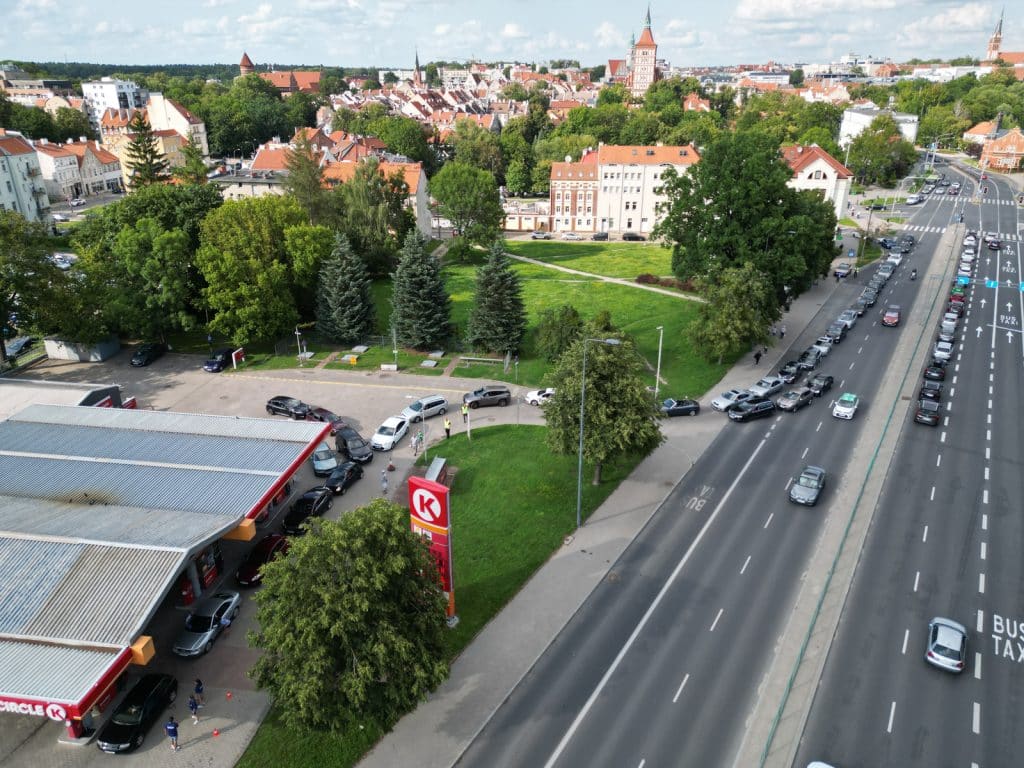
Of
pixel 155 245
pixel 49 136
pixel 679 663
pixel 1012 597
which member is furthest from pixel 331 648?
pixel 49 136

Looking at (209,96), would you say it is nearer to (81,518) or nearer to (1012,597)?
(81,518)

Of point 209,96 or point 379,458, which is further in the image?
point 209,96

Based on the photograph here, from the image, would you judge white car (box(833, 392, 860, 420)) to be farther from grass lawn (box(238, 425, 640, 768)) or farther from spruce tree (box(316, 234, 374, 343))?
spruce tree (box(316, 234, 374, 343))

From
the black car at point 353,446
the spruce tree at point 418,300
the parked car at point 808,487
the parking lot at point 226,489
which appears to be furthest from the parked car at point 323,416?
A: the parked car at point 808,487

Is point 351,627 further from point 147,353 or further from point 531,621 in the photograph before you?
point 147,353

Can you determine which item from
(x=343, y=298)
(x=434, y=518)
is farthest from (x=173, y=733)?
(x=343, y=298)

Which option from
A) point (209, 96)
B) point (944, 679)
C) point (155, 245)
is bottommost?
point (944, 679)

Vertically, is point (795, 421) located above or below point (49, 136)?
below

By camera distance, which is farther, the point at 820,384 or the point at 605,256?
the point at 605,256
